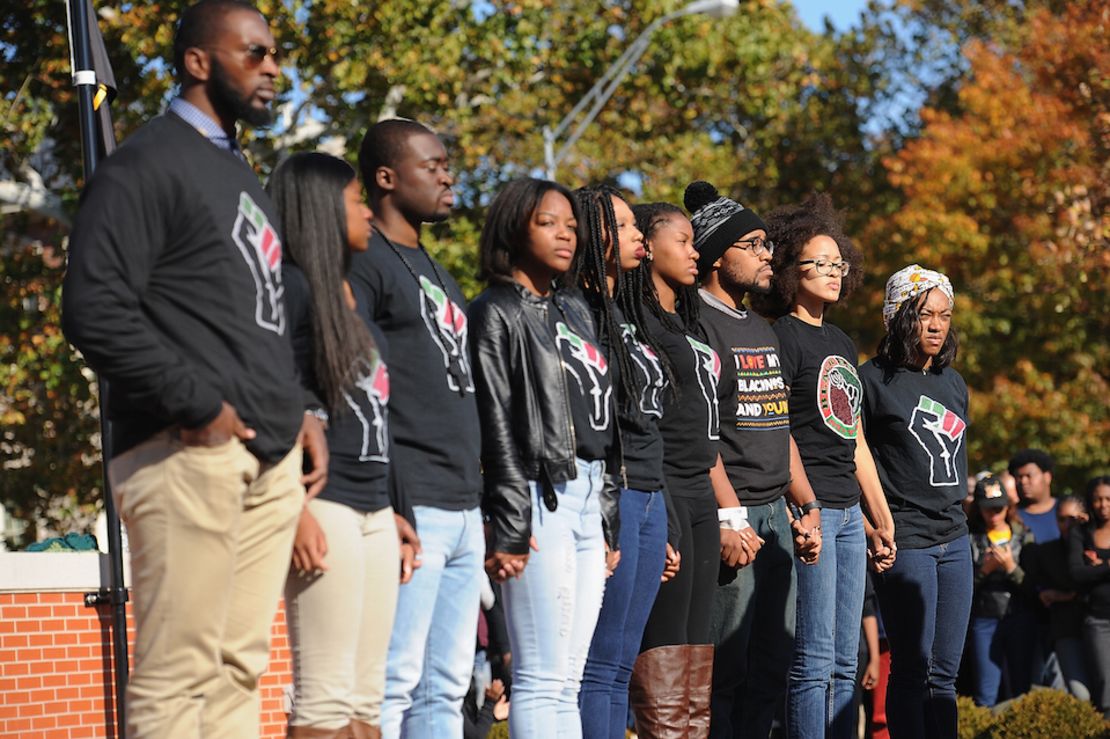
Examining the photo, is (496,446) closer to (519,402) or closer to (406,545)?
(519,402)

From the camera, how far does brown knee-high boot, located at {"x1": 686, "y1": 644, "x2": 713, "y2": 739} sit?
Answer: 6133 mm

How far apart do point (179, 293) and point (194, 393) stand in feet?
0.99

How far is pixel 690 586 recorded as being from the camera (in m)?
6.29

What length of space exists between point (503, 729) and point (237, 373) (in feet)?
17.7

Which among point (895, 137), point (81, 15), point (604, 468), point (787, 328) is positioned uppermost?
point (895, 137)

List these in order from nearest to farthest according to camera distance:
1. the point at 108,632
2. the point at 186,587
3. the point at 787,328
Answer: the point at 186,587, the point at 787,328, the point at 108,632

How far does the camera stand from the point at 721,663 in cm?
662

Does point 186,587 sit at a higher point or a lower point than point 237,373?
lower

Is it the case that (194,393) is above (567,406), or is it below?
below

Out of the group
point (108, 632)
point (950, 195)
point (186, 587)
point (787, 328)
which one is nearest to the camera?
point (186, 587)

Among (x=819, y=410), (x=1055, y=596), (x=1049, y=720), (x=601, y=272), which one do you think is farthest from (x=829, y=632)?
(x=1055, y=596)

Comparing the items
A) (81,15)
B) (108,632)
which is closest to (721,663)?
(108,632)

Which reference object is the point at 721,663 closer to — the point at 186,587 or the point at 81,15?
the point at 186,587

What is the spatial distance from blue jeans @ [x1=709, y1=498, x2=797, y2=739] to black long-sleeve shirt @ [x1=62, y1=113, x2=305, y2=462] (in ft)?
9.76
